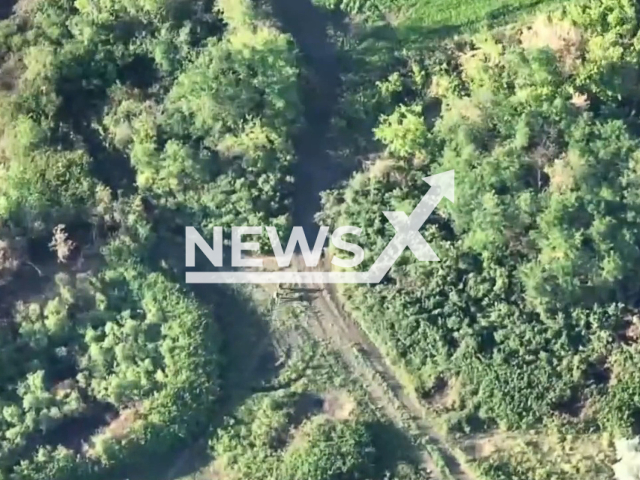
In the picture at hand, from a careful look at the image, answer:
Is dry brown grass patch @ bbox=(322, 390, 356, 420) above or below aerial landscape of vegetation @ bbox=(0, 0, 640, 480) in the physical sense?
below

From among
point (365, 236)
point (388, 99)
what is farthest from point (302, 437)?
point (388, 99)

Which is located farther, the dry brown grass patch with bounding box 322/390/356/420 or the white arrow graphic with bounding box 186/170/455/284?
the white arrow graphic with bounding box 186/170/455/284

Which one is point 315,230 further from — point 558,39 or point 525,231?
point 558,39

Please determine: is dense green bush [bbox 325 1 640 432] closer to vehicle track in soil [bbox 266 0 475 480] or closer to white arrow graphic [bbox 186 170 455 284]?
white arrow graphic [bbox 186 170 455 284]

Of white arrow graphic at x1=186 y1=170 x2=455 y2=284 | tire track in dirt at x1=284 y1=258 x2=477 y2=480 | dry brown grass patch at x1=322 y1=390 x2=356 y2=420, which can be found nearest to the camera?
tire track in dirt at x1=284 y1=258 x2=477 y2=480

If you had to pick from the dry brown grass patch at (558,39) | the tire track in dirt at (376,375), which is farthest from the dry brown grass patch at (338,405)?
the dry brown grass patch at (558,39)

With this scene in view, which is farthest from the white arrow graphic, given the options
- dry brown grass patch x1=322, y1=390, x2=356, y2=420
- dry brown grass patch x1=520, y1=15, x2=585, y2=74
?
dry brown grass patch x1=520, y1=15, x2=585, y2=74

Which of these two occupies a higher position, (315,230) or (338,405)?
(315,230)

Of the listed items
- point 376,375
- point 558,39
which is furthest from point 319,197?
point 558,39

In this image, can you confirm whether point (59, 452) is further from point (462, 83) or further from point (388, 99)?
point (462, 83)

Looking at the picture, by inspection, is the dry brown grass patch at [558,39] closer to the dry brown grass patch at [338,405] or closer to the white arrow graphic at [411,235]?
the white arrow graphic at [411,235]
